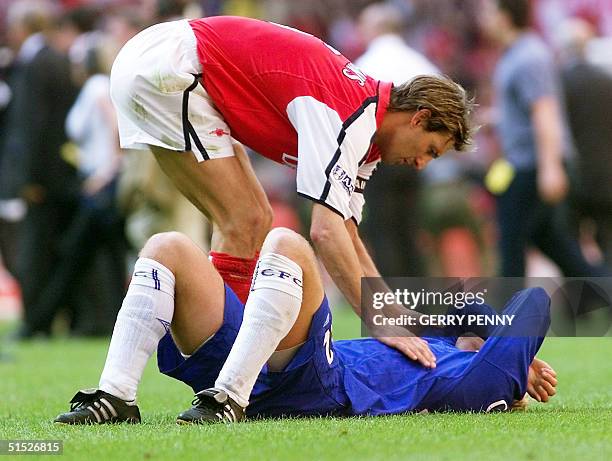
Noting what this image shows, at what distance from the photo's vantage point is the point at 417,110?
4.88 m

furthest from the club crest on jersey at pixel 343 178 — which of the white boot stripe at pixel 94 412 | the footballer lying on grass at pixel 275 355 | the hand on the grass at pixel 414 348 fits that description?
the white boot stripe at pixel 94 412

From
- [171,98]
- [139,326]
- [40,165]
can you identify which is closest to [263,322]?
[139,326]

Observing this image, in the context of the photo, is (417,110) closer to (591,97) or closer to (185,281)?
(185,281)

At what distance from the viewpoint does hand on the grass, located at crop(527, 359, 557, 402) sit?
4.67 metres

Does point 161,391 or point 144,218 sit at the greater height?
point 144,218

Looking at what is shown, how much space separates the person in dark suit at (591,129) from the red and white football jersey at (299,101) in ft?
21.3

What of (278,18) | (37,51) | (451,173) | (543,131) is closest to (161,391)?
(543,131)

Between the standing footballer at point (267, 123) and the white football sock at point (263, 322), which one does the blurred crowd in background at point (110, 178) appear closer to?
the standing footballer at point (267, 123)

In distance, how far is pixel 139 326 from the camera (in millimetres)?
4391

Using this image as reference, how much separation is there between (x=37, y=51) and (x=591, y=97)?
5.00 metres

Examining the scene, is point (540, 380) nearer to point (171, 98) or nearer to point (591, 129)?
point (171, 98)

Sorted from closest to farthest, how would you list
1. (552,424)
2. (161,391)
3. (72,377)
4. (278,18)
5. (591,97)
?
(552,424)
(161,391)
(72,377)
(591,97)
(278,18)

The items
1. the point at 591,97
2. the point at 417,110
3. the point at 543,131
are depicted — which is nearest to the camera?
the point at 417,110

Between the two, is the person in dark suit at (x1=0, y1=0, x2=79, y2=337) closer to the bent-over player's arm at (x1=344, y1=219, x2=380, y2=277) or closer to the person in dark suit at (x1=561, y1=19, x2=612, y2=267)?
the person in dark suit at (x1=561, y1=19, x2=612, y2=267)
